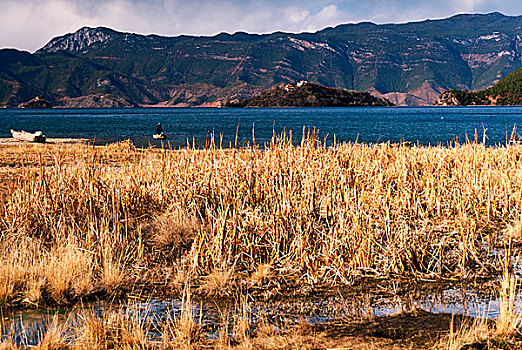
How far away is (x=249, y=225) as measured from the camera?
24.2ft

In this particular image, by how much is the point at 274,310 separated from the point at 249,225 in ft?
6.78

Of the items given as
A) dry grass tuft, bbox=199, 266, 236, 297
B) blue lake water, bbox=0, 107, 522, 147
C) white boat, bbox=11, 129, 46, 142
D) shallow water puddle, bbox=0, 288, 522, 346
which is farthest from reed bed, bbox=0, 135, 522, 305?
white boat, bbox=11, 129, 46, 142

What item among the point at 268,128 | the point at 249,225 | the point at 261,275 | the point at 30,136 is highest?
the point at 268,128

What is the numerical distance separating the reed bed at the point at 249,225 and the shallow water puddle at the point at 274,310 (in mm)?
361

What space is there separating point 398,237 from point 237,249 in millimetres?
2372

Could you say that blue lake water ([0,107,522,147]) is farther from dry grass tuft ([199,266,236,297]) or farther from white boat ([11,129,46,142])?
dry grass tuft ([199,266,236,297])

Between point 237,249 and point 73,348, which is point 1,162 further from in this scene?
point 73,348

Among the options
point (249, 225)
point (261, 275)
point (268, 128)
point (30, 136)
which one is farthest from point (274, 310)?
point (268, 128)

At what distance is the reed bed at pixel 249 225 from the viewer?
250 inches

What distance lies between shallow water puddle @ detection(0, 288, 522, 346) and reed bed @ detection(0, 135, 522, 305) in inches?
14.2

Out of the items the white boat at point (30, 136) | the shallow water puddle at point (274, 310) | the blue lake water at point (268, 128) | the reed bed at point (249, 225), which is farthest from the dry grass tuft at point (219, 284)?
the white boat at point (30, 136)

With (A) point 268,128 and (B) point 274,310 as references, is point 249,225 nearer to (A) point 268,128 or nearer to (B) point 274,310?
(B) point 274,310

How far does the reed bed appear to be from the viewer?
20.9 ft

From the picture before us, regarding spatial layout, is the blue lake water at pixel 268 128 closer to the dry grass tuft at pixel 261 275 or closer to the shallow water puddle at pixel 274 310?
the dry grass tuft at pixel 261 275
